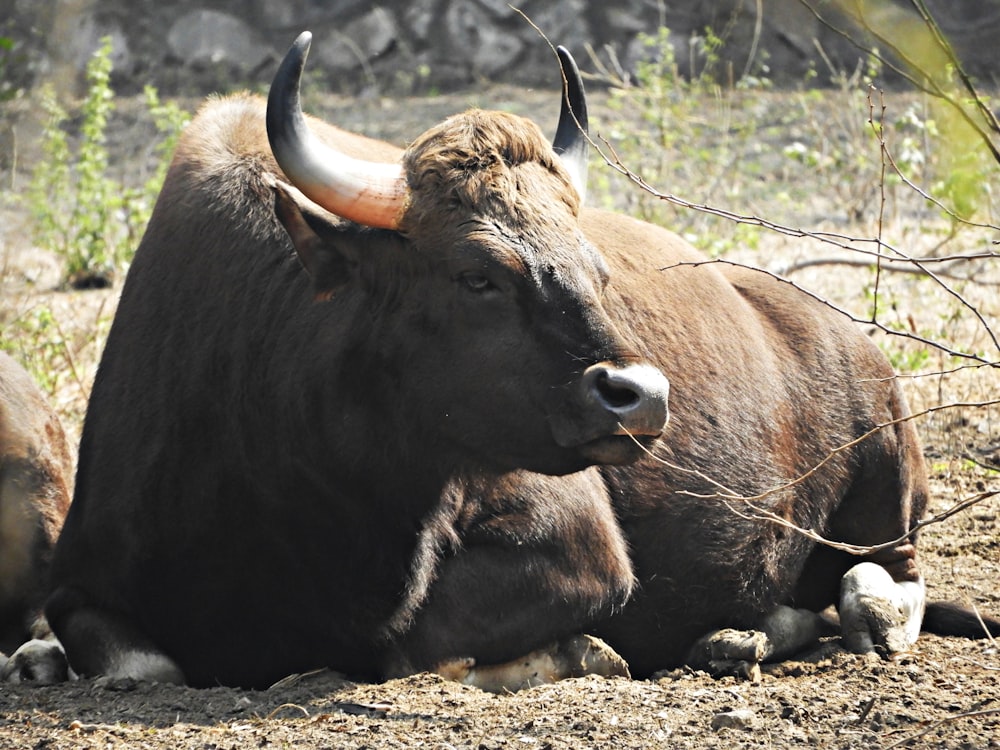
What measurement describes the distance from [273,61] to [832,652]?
35.3 feet

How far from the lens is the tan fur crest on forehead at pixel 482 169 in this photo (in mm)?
4332

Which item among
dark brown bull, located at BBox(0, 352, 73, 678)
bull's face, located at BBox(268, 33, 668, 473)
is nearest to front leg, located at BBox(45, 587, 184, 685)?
dark brown bull, located at BBox(0, 352, 73, 678)

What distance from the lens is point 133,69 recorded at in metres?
14.4

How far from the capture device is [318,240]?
444 centimetres

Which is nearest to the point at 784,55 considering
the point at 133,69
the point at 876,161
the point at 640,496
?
the point at 876,161

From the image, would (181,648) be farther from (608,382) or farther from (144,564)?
(608,382)

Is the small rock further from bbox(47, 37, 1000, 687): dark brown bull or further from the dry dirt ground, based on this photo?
bbox(47, 37, 1000, 687): dark brown bull

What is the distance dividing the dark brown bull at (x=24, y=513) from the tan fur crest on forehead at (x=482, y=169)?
86.2 inches

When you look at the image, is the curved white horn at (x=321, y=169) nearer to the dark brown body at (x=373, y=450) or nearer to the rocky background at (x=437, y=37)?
the dark brown body at (x=373, y=450)

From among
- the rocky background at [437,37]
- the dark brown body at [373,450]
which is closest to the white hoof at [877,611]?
the dark brown body at [373,450]

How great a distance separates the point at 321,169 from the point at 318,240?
0.25 m

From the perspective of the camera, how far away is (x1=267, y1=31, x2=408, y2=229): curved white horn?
4211 mm

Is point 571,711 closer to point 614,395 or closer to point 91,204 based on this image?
point 614,395

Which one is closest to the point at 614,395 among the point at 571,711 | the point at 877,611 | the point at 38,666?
the point at 571,711
